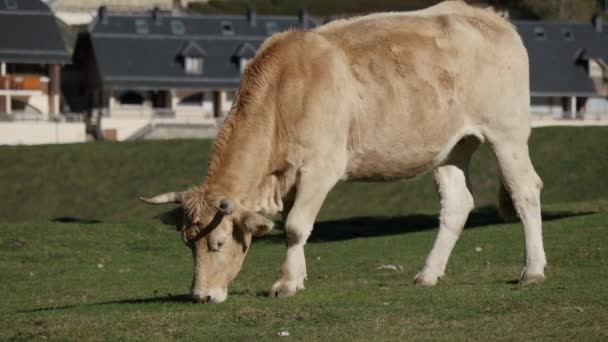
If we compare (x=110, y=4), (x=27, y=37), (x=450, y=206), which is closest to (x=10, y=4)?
(x=27, y=37)

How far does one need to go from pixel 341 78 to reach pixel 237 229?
210 centimetres

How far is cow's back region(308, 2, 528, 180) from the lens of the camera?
17000 millimetres

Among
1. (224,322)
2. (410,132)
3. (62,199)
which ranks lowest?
(62,199)

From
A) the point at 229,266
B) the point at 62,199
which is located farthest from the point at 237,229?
the point at 62,199

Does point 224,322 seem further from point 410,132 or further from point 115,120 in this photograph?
point 115,120

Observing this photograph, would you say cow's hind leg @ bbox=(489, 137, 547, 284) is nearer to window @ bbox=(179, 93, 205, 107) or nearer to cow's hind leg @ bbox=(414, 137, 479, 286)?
cow's hind leg @ bbox=(414, 137, 479, 286)

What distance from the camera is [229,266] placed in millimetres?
15938

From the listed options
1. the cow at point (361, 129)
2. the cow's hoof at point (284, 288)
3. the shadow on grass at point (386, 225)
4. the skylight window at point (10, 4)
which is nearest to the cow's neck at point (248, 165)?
the cow at point (361, 129)

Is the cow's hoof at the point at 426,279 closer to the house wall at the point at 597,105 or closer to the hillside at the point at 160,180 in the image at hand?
the hillside at the point at 160,180

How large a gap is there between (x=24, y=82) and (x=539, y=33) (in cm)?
3891

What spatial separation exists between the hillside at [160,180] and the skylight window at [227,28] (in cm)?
4829

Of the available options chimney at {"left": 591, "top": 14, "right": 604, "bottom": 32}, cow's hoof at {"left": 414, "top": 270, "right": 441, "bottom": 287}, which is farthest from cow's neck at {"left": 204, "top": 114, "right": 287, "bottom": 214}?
chimney at {"left": 591, "top": 14, "right": 604, "bottom": 32}

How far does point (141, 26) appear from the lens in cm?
11306

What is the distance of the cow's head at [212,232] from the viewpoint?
1561 centimetres
